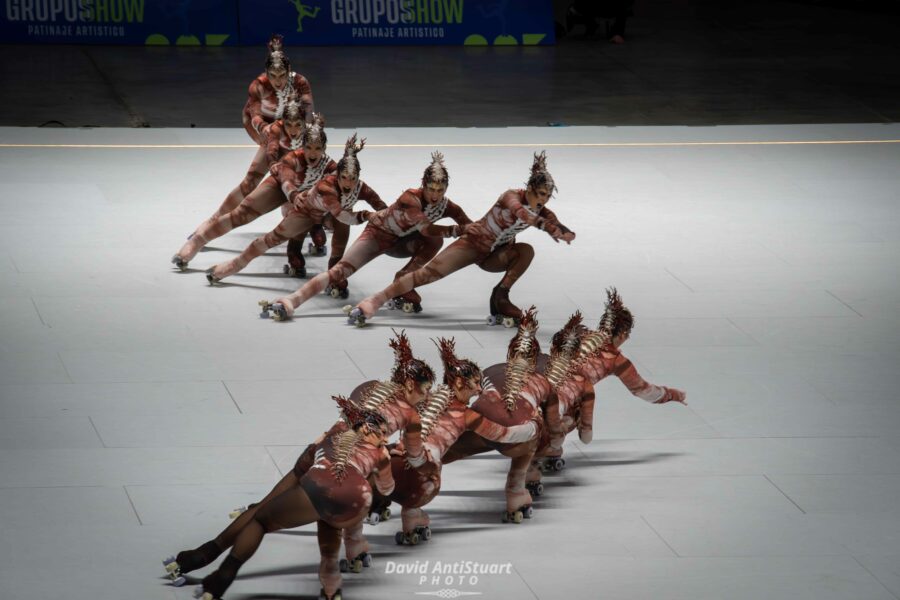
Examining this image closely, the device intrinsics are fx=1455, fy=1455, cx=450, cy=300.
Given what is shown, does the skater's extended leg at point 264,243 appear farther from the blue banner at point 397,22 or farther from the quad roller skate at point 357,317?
the blue banner at point 397,22

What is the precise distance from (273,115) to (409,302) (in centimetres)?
250

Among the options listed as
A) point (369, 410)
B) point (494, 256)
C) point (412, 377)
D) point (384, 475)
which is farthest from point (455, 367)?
point (494, 256)

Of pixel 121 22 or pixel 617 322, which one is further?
pixel 121 22

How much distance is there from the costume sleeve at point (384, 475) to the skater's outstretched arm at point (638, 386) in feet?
6.02

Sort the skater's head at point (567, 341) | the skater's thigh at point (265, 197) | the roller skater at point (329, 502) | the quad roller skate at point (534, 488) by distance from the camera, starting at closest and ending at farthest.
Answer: the roller skater at point (329, 502) → the quad roller skate at point (534, 488) → the skater's head at point (567, 341) → the skater's thigh at point (265, 197)

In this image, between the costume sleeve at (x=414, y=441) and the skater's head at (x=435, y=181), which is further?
the skater's head at (x=435, y=181)

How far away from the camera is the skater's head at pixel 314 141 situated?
35.1 ft

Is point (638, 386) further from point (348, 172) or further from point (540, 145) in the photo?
point (540, 145)

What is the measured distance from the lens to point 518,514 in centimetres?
730

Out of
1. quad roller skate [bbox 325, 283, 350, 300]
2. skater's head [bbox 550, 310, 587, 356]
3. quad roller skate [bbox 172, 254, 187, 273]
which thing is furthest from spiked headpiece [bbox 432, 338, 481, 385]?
quad roller skate [bbox 172, 254, 187, 273]

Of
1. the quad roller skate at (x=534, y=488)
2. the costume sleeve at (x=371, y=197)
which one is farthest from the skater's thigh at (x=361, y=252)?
the quad roller skate at (x=534, y=488)

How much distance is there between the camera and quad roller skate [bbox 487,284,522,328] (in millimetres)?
10281

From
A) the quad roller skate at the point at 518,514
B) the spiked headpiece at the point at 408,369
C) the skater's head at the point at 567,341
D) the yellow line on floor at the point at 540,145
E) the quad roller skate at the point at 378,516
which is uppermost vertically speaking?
the spiked headpiece at the point at 408,369

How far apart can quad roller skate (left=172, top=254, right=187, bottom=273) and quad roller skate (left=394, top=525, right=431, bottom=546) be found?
4841 millimetres
